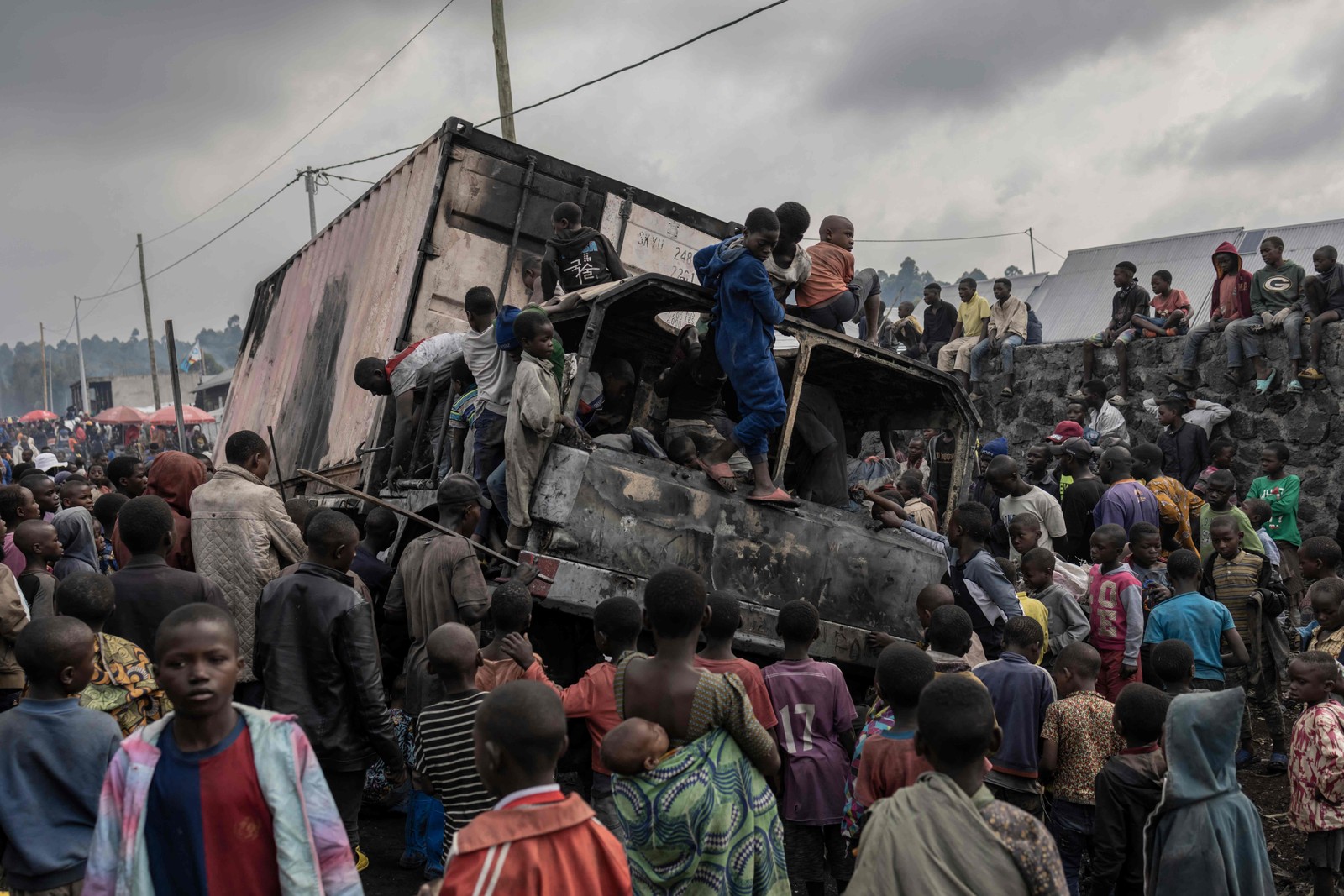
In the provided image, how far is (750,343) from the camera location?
5.70 metres

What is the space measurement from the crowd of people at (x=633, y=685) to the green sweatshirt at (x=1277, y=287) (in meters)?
3.47

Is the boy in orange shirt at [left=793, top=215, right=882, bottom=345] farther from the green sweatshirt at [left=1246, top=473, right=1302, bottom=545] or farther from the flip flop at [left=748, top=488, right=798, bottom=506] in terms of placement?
the green sweatshirt at [left=1246, top=473, right=1302, bottom=545]

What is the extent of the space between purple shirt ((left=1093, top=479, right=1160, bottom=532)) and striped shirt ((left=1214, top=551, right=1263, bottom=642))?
50cm

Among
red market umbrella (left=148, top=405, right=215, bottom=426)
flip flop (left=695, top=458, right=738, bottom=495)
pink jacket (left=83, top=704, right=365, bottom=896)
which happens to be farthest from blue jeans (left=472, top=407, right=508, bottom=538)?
red market umbrella (left=148, top=405, right=215, bottom=426)

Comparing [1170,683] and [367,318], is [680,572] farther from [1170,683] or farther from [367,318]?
[367,318]

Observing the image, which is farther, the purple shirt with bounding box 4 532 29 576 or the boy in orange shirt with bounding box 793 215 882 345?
the boy in orange shirt with bounding box 793 215 882 345

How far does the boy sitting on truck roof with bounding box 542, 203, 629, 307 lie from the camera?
7348 mm

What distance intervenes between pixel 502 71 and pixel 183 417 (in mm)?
15146

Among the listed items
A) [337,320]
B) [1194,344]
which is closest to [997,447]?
[1194,344]

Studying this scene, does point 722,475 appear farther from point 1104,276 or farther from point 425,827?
point 1104,276

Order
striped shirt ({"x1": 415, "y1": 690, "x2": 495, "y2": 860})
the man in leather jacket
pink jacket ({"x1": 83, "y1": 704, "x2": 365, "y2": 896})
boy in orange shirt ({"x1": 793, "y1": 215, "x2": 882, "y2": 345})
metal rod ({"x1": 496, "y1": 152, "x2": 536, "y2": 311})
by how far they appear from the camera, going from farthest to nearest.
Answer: metal rod ({"x1": 496, "y1": 152, "x2": 536, "y2": 311}) → boy in orange shirt ({"x1": 793, "y1": 215, "x2": 882, "y2": 345}) → the man in leather jacket → striped shirt ({"x1": 415, "y1": 690, "x2": 495, "y2": 860}) → pink jacket ({"x1": 83, "y1": 704, "x2": 365, "y2": 896})

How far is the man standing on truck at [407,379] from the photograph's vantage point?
770 centimetres

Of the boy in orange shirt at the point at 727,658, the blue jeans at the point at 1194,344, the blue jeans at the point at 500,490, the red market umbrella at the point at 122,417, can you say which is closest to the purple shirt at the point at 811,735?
the boy in orange shirt at the point at 727,658

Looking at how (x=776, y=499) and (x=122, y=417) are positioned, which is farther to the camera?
(x=122, y=417)
